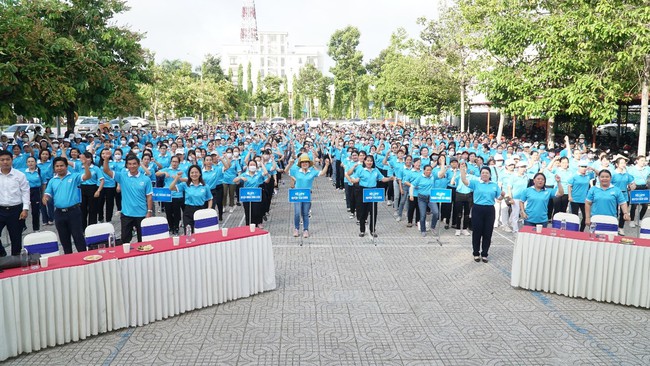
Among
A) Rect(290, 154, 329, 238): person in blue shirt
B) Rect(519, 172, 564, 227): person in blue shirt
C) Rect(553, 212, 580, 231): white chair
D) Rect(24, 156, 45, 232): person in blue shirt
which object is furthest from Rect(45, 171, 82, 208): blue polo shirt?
Rect(553, 212, 580, 231): white chair

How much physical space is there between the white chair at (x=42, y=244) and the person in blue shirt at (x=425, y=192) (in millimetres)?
7896

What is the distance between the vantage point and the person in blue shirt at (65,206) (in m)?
8.49

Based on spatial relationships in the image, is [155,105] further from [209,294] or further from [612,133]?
[209,294]

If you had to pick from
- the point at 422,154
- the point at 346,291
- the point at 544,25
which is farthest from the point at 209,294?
the point at 544,25

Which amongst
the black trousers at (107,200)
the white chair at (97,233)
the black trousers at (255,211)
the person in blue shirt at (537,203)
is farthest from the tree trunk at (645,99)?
the white chair at (97,233)

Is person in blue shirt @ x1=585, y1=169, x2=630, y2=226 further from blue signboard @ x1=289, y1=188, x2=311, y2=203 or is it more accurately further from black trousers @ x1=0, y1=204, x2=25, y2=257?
black trousers @ x1=0, y1=204, x2=25, y2=257

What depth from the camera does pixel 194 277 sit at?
23.4 ft

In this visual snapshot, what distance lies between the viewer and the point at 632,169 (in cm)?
1295

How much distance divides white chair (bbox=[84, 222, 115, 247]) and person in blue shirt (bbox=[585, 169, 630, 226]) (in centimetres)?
819

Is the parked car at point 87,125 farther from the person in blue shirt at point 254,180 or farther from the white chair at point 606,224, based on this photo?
the white chair at point 606,224

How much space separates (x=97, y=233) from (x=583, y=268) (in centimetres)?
697

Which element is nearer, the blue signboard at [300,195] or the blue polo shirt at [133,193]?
the blue polo shirt at [133,193]

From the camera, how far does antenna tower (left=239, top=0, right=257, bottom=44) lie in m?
106

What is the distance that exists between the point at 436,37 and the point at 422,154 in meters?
21.4
